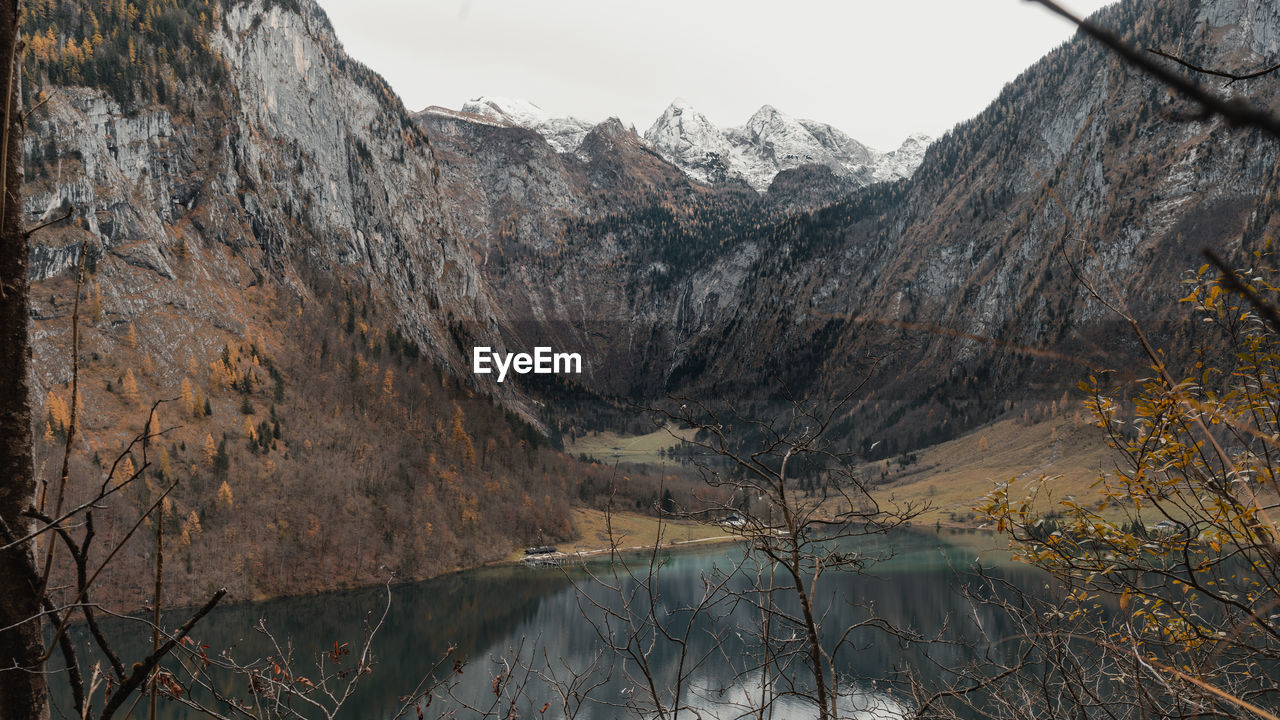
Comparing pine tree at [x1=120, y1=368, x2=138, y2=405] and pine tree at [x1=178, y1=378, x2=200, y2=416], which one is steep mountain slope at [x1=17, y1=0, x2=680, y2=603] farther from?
pine tree at [x1=120, y1=368, x2=138, y2=405]

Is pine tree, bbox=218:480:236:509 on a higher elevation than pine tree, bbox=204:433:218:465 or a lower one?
lower

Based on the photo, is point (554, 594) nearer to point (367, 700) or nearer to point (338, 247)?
point (367, 700)

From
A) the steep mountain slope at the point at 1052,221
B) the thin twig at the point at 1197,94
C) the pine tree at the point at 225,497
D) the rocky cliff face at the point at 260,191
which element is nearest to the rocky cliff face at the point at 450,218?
the rocky cliff face at the point at 260,191

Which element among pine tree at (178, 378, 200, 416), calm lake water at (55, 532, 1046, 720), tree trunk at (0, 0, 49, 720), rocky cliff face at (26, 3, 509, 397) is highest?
rocky cliff face at (26, 3, 509, 397)

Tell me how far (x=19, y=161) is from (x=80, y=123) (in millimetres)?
109273

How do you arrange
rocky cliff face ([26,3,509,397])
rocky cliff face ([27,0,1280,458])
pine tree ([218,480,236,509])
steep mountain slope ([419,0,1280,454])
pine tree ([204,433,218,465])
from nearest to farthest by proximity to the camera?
pine tree ([218,480,236,509])
pine tree ([204,433,218,465])
rocky cliff face ([26,3,509,397])
rocky cliff face ([27,0,1280,458])
steep mountain slope ([419,0,1280,454])

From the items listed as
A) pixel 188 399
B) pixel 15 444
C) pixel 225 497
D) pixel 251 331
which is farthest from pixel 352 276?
pixel 15 444

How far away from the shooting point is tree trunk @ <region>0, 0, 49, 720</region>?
2012mm

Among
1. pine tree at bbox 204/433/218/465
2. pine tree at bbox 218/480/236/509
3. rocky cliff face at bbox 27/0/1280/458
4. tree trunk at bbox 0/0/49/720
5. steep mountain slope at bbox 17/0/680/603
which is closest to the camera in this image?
tree trunk at bbox 0/0/49/720

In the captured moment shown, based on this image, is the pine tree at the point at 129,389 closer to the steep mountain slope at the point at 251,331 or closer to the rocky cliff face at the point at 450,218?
the steep mountain slope at the point at 251,331

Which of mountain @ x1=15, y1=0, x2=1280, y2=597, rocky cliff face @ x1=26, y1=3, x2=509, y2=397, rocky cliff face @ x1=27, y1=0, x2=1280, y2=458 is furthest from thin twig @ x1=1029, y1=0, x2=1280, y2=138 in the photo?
rocky cliff face @ x1=26, y1=3, x2=509, y2=397

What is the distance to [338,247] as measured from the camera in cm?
12356

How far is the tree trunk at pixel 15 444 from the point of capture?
6.60 ft

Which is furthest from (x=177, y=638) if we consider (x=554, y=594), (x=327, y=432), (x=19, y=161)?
(x=327, y=432)
